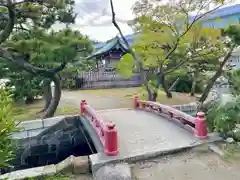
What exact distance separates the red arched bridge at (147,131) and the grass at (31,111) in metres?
1.50

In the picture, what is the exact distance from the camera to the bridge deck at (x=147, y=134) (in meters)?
4.97

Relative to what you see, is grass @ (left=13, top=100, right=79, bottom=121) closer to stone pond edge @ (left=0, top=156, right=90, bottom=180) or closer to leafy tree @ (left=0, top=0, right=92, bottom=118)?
leafy tree @ (left=0, top=0, right=92, bottom=118)

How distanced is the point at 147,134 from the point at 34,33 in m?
4.44

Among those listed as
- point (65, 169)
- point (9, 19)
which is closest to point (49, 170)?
point (65, 169)

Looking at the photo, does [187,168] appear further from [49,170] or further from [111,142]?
[49,170]

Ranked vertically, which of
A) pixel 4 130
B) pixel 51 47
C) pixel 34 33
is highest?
pixel 34 33

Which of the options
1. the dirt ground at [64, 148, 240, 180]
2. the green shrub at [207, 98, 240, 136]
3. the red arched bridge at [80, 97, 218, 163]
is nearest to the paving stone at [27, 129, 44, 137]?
the red arched bridge at [80, 97, 218, 163]

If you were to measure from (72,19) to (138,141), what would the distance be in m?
5.65

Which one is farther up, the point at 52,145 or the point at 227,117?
the point at 227,117

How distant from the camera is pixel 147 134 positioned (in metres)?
5.79

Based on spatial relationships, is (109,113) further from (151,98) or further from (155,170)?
(155,170)

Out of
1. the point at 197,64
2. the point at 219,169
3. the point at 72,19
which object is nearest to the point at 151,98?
the point at 197,64

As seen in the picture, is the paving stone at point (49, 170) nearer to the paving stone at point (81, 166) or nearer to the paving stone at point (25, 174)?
the paving stone at point (25, 174)

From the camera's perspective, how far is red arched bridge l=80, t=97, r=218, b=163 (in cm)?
468
